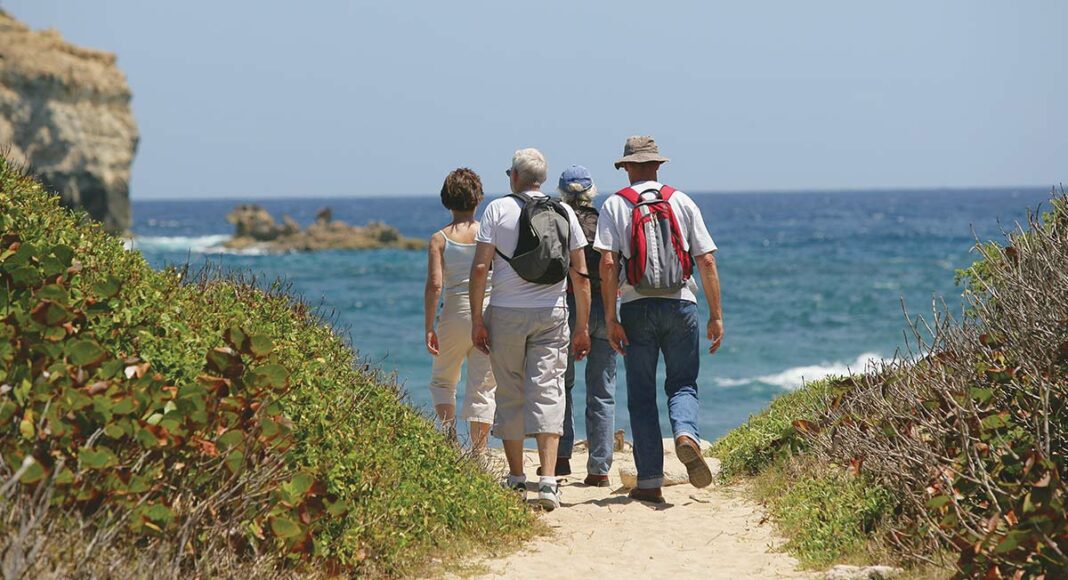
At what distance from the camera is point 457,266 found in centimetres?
748

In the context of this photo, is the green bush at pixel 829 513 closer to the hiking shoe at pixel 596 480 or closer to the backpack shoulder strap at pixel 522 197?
the hiking shoe at pixel 596 480

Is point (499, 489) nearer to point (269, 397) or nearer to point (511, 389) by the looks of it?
point (511, 389)

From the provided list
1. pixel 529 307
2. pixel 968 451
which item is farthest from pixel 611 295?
pixel 968 451

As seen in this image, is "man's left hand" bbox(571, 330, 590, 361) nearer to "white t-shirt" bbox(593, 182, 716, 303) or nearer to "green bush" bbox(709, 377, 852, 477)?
"white t-shirt" bbox(593, 182, 716, 303)

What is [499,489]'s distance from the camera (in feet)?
21.3

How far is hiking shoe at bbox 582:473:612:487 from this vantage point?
26.4 feet

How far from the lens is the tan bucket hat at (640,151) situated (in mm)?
7160

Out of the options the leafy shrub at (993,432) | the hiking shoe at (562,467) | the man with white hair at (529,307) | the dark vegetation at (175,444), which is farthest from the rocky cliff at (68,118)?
the leafy shrub at (993,432)

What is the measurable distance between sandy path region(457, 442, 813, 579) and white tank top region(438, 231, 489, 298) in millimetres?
1506

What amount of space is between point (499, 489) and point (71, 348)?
2814 millimetres

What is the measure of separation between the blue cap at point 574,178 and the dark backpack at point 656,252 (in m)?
0.77

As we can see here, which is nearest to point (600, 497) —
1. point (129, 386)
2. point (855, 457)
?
point (855, 457)

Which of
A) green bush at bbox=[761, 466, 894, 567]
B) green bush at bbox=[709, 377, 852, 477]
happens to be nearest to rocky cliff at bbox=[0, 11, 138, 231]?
green bush at bbox=[709, 377, 852, 477]

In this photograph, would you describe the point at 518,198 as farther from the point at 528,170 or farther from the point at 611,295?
the point at 611,295
